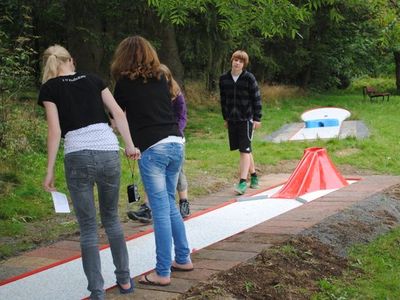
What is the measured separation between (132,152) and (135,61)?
26.1 inches

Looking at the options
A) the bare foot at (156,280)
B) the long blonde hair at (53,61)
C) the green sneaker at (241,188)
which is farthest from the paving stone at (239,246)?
the green sneaker at (241,188)

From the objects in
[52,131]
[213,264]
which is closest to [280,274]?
[213,264]

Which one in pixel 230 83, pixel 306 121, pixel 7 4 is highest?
pixel 7 4

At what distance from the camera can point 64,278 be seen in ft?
17.3

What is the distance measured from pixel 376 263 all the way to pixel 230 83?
411 cm

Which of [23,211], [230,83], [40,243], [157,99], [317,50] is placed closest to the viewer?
[157,99]

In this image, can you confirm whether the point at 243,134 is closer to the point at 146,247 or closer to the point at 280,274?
the point at 146,247

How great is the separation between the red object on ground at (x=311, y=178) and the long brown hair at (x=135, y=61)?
4.46m

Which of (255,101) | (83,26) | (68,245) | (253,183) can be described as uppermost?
(83,26)

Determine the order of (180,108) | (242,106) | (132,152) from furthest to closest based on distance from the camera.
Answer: (242,106)
(180,108)
(132,152)

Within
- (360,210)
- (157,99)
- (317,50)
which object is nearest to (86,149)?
(157,99)

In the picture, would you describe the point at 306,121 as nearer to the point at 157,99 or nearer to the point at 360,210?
the point at 360,210

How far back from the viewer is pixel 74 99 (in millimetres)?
4242

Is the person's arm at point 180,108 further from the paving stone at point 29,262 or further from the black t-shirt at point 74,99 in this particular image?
the black t-shirt at point 74,99
